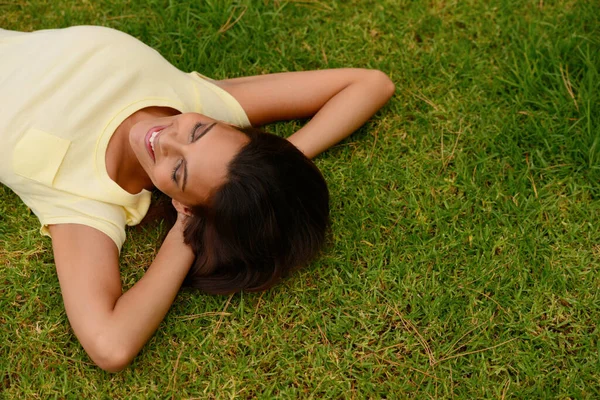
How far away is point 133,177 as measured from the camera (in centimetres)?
263

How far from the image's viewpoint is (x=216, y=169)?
223 cm

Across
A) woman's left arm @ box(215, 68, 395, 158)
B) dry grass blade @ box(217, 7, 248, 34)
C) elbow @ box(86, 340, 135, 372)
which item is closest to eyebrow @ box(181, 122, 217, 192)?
woman's left arm @ box(215, 68, 395, 158)

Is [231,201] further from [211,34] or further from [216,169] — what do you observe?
[211,34]

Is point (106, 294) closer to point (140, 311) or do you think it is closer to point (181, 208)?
point (140, 311)

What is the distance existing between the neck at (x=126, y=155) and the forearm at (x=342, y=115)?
616mm

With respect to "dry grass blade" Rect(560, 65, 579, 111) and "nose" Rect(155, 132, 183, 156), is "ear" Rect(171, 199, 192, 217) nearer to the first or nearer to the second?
"nose" Rect(155, 132, 183, 156)

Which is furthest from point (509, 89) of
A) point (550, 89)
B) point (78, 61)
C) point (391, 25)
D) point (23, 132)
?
point (23, 132)

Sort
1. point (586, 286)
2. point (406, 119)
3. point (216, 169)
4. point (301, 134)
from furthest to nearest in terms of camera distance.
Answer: point (406, 119), point (301, 134), point (586, 286), point (216, 169)

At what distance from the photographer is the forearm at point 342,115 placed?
2.81m

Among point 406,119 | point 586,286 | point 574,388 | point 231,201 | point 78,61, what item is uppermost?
point 78,61

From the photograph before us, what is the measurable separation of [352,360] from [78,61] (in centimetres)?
170

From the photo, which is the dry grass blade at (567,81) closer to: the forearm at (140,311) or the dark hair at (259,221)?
the dark hair at (259,221)

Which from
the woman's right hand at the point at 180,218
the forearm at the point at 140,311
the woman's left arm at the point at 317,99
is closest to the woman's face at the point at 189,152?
the woman's right hand at the point at 180,218

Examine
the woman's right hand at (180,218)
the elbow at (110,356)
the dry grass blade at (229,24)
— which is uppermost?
the dry grass blade at (229,24)
